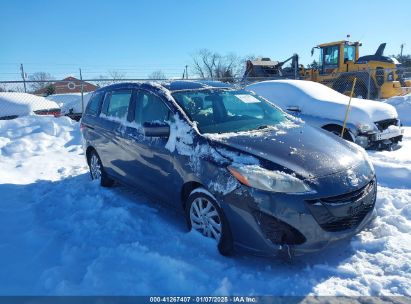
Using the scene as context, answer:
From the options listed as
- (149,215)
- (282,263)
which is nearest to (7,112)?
Result: (149,215)

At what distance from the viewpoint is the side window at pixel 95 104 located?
5.65m

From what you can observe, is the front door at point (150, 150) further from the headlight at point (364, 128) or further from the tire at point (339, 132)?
the headlight at point (364, 128)

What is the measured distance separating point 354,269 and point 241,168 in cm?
131

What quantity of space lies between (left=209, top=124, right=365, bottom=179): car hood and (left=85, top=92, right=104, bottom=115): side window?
2760 mm

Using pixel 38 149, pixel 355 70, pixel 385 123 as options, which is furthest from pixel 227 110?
pixel 355 70

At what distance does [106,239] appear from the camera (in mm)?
3705

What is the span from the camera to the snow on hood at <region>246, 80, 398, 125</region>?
6.99 meters

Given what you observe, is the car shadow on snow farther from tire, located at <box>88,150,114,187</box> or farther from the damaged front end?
the damaged front end

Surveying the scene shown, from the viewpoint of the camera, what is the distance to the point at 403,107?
46.6 feet

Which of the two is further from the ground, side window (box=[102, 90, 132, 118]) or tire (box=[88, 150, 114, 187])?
side window (box=[102, 90, 132, 118])

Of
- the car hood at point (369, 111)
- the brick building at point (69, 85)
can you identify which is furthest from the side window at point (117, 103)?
the brick building at point (69, 85)

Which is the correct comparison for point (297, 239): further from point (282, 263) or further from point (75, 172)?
point (75, 172)

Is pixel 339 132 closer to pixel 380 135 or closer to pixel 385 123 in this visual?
pixel 380 135

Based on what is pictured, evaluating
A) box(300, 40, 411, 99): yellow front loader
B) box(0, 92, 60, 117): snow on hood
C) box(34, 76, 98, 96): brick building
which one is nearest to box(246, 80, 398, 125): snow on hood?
box(34, 76, 98, 96): brick building
